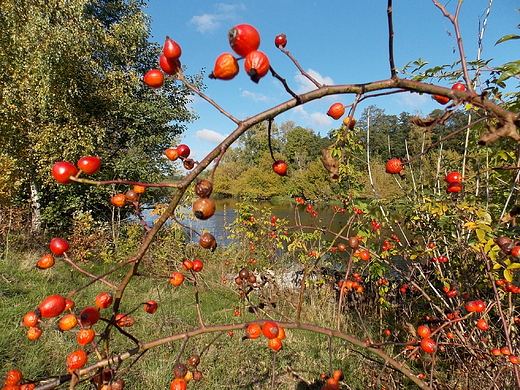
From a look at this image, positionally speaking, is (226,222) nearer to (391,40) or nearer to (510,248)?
(510,248)

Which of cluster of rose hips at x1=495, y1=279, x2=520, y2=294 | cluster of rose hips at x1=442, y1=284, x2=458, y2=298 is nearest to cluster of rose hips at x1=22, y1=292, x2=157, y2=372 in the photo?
cluster of rose hips at x1=495, y1=279, x2=520, y2=294

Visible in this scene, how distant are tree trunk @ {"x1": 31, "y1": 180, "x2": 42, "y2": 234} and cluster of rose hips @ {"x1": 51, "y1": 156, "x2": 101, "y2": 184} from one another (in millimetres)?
8977

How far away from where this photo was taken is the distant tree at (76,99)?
7.14m

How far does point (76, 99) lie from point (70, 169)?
30.5ft

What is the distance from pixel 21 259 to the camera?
573cm

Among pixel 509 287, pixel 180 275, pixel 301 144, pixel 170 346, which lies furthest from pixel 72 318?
pixel 301 144

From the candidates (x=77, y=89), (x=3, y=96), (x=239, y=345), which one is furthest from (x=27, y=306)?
(x=77, y=89)

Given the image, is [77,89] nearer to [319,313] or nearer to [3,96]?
[3,96]

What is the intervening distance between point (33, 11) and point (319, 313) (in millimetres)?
→ 9530

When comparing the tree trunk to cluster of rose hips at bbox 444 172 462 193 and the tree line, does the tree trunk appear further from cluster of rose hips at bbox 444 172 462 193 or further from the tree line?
the tree line

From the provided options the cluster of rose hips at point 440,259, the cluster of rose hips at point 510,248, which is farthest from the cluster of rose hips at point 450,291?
the cluster of rose hips at point 510,248

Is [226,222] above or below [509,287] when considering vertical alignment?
below

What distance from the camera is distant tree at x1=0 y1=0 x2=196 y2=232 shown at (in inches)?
281

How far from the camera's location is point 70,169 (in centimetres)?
70
